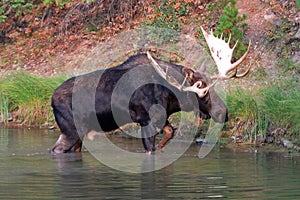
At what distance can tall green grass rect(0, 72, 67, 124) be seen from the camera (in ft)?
52.6

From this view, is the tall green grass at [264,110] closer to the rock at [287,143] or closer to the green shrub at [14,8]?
the rock at [287,143]

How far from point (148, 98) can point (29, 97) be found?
4.85m

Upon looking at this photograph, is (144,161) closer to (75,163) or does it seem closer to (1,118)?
(75,163)

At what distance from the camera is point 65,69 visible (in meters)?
20.3

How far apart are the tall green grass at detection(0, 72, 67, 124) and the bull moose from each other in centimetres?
388

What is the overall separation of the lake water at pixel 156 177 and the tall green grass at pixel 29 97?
336 cm

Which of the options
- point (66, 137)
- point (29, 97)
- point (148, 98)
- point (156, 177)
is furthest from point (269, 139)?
point (29, 97)

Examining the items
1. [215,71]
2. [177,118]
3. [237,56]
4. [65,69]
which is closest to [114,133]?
[177,118]

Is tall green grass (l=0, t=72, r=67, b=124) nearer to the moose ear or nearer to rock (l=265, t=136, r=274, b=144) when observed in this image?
the moose ear

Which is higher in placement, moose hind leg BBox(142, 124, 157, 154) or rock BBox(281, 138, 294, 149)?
moose hind leg BBox(142, 124, 157, 154)

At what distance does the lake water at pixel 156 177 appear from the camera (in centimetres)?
833

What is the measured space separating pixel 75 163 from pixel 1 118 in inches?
230

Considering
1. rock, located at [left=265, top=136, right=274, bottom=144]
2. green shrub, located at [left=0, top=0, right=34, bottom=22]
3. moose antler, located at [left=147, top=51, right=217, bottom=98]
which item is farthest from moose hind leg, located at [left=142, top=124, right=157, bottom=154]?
green shrub, located at [left=0, top=0, right=34, bottom=22]

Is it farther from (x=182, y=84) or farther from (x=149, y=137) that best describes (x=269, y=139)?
(x=149, y=137)
